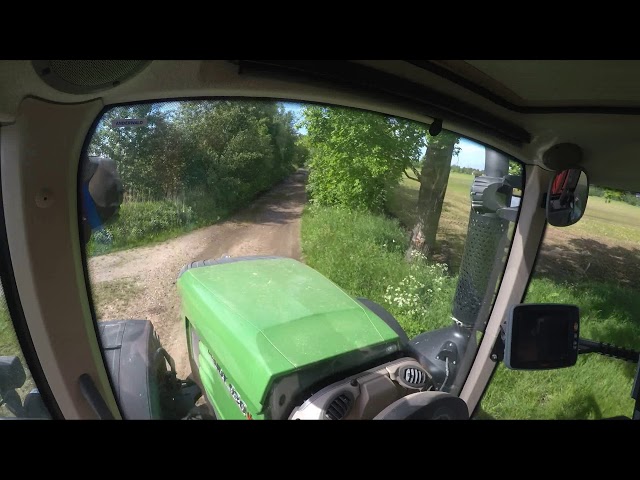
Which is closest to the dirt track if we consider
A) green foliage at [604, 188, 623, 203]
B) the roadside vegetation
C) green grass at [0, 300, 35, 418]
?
the roadside vegetation

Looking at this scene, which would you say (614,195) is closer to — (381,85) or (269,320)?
(381,85)

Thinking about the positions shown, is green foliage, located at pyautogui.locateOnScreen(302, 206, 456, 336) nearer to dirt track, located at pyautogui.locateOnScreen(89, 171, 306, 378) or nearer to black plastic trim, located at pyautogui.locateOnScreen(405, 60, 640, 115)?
dirt track, located at pyautogui.locateOnScreen(89, 171, 306, 378)

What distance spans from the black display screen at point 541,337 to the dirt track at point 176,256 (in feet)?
3.31

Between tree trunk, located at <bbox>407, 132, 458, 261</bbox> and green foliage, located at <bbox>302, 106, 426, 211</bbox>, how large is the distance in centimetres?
9

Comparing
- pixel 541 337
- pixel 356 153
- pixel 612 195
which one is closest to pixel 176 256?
pixel 356 153

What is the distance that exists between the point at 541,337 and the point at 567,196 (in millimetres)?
646

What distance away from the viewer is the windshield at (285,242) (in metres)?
1.39

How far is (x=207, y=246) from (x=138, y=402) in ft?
2.42

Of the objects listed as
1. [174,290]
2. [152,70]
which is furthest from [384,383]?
[152,70]

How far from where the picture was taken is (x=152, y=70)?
3.62ft

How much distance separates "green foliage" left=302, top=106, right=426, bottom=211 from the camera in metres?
1.54

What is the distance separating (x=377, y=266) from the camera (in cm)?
209

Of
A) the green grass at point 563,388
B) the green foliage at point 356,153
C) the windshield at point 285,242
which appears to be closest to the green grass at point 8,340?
the windshield at point 285,242

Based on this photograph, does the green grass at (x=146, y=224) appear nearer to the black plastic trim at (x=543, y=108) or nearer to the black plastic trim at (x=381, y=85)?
the black plastic trim at (x=381, y=85)
